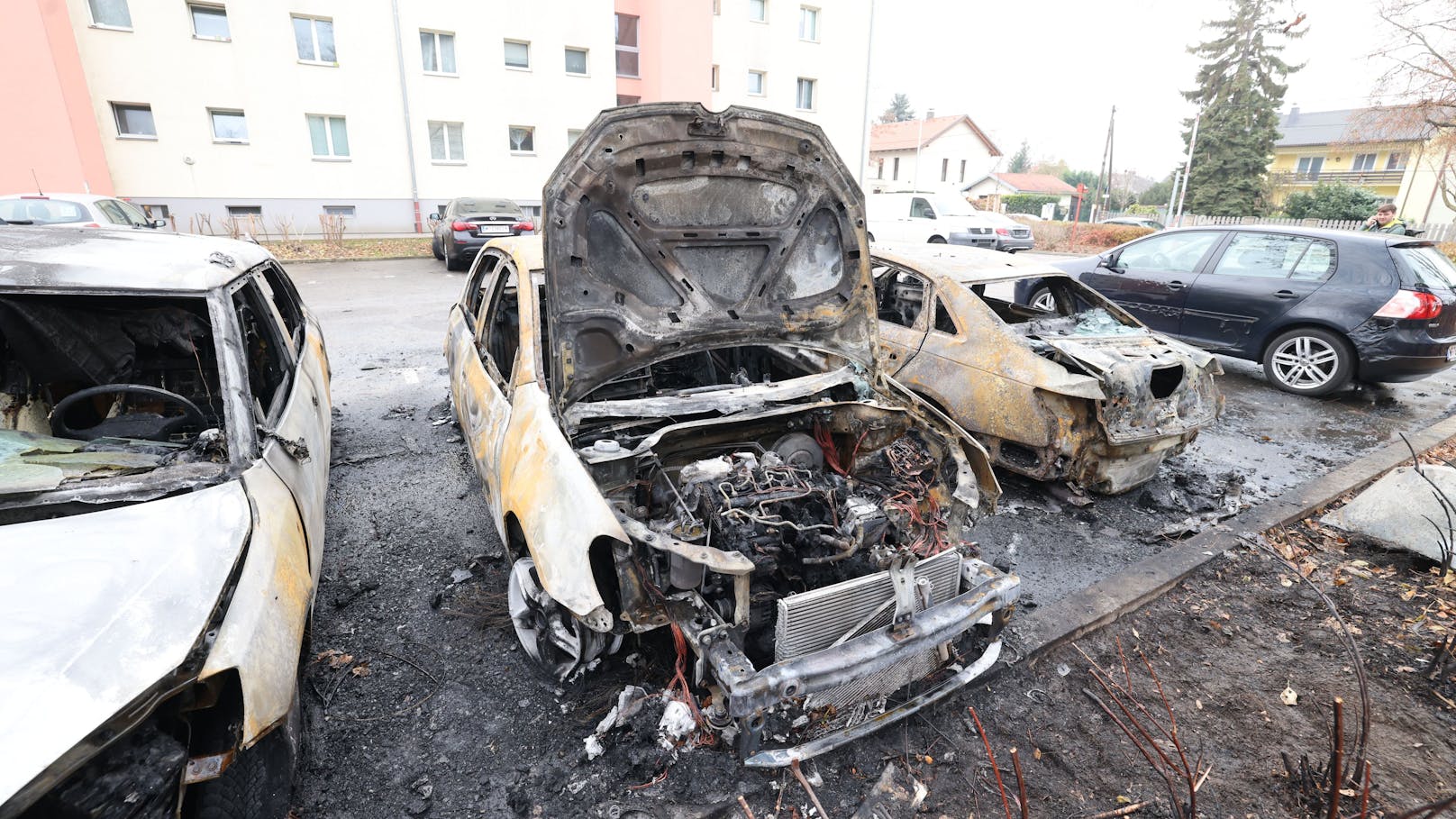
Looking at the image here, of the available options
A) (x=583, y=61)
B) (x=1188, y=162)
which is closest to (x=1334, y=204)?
(x=1188, y=162)

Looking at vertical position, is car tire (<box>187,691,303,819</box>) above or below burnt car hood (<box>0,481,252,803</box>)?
below

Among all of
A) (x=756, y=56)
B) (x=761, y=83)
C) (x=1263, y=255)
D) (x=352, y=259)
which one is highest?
(x=756, y=56)

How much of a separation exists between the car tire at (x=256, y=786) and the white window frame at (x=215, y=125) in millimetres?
20051

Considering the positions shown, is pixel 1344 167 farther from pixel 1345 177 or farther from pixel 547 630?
pixel 547 630

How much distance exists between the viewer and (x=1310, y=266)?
21.4 ft

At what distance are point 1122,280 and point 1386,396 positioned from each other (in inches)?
112

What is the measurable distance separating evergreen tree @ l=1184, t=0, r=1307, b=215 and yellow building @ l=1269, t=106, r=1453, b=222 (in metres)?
1.86

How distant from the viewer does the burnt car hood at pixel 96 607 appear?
4.91 ft

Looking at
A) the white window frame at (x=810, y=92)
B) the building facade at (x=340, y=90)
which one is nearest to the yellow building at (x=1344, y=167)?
the white window frame at (x=810, y=92)

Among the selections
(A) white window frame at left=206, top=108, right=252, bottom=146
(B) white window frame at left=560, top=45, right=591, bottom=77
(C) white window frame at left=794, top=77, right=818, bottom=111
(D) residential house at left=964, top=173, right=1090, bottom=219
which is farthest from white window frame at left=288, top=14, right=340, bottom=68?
(D) residential house at left=964, top=173, right=1090, bottom=219

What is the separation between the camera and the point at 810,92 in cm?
2438

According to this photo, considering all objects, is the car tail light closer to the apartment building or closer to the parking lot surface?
the parking lot surface

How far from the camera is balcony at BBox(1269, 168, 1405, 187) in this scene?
34375mm

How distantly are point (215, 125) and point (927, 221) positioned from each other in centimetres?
1824
